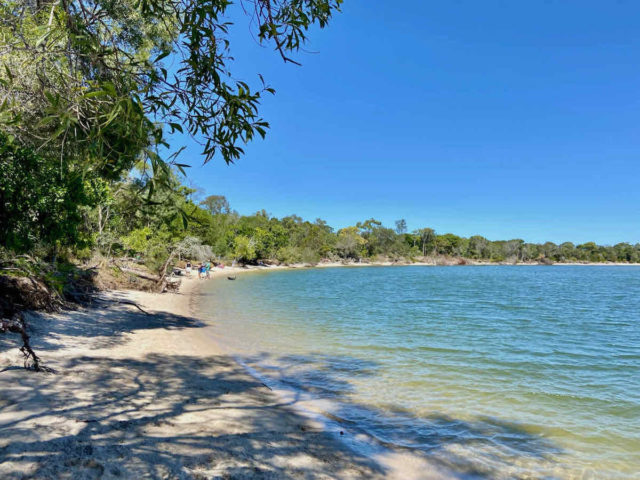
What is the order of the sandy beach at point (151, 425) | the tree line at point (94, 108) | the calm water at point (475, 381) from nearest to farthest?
the tree line at point (94, 108), the sandy beach at point (151, 425), the calm water at point (475, 381)

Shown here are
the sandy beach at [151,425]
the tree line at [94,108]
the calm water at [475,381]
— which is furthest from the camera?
the calm water at [475,381]

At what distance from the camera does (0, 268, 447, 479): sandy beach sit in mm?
3611

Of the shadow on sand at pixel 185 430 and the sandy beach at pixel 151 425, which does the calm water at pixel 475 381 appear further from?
the sandy beach at pixel 151 425

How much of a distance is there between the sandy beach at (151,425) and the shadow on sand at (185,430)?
14 millimetres

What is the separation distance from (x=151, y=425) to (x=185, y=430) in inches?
16.6

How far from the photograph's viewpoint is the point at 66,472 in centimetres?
328

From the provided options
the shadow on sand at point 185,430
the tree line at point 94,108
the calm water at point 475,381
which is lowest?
the calm water at point 475,381

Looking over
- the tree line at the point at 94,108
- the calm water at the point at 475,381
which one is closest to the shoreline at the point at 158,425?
the calm water at the point at 475,381

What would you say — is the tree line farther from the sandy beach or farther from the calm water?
the calm water

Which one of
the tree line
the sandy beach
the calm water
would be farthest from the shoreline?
the tree line

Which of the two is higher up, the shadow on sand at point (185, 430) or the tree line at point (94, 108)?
the tree line at point (94, 108)

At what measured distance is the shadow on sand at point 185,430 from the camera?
3645 mm

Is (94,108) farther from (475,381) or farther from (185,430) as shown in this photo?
(475,381)

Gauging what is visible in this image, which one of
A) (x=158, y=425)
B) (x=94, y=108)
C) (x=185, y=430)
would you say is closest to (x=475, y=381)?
(x=185, y=430)
